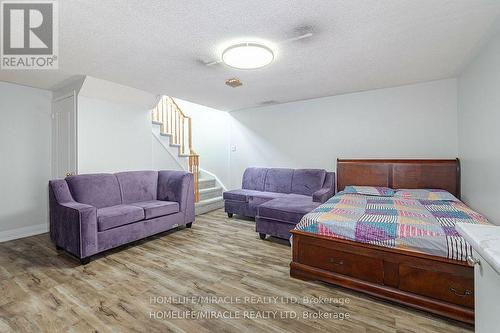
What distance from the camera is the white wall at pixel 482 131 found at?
2.20m

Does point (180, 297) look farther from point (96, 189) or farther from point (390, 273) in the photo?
point (96, 189)

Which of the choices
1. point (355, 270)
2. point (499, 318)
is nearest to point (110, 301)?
point (355, 270)

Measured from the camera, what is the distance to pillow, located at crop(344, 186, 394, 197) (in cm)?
342

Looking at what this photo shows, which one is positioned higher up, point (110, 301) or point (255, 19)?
point (255, 19)

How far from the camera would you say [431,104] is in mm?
3572

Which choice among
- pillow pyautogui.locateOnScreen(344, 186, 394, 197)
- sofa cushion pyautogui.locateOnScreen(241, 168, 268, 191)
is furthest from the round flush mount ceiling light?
sofa cushion pyautogui.locateOnScreen(241, 168, 268, 191)

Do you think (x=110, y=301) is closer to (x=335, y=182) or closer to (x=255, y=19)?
(x=255, y=19)

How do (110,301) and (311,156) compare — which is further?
(311,156)

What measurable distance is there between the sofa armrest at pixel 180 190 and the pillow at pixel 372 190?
2.58 meters

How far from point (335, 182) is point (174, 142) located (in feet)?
11.1

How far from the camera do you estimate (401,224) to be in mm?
2033

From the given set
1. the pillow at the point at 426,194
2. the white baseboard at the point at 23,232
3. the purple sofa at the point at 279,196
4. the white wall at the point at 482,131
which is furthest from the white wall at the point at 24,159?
the white wall at the point at 482,131

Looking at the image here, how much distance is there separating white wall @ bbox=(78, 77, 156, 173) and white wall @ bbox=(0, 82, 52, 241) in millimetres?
966

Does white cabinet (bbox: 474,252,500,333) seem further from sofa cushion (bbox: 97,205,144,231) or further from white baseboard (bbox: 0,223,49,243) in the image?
white baseboard (bbox: 0,223,49,243)
